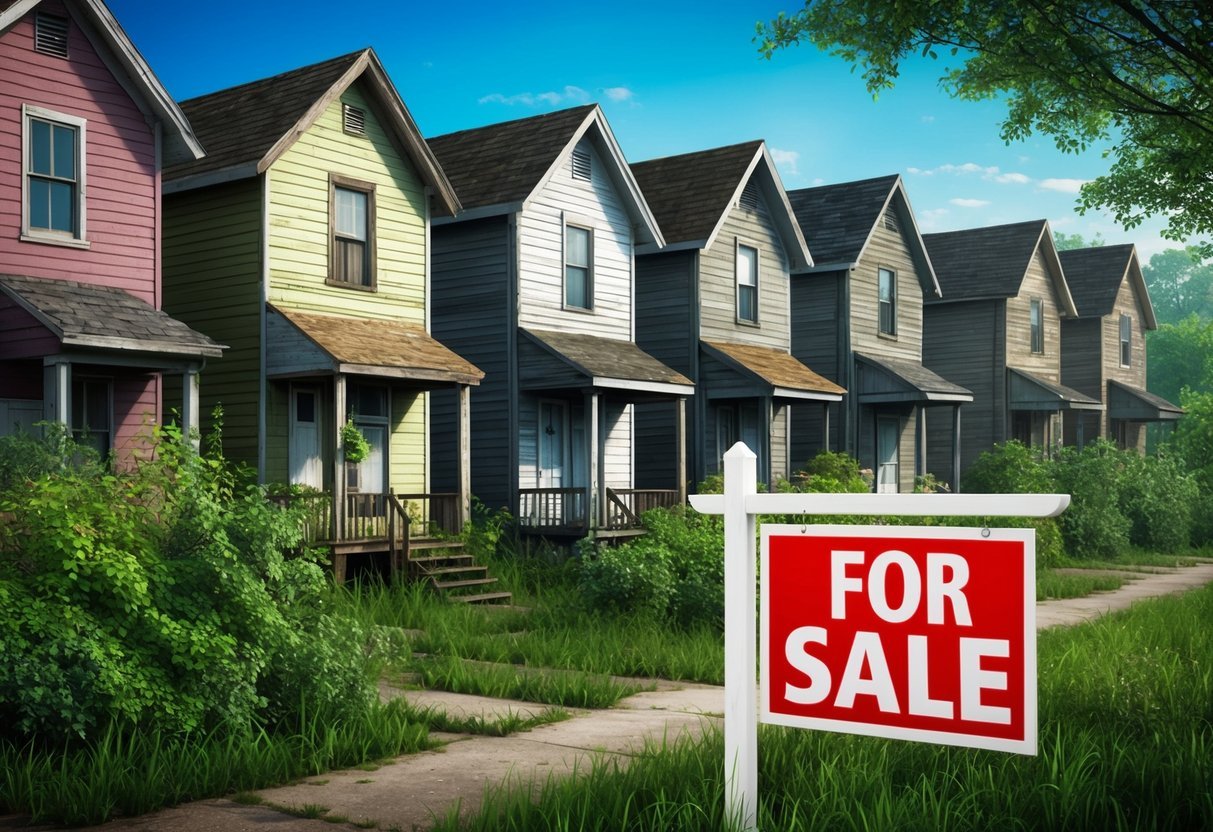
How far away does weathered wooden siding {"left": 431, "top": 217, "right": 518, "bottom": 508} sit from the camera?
24.5m

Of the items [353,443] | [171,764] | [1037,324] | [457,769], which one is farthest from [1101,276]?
[171,764]

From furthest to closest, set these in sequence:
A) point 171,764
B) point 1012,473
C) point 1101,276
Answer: point 1101,276, point 1012,473, point 171,764

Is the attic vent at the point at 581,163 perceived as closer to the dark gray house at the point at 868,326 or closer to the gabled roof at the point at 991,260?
the dark gray house at the point at 868,326

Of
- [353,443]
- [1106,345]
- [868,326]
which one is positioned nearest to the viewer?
[353,443]

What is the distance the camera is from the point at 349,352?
1945 centimetres

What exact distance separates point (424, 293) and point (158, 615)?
607 inches

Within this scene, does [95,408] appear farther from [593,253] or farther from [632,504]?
[593,253]

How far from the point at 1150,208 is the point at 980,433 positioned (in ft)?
46.4

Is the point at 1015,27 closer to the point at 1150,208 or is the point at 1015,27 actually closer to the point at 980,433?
the point at 1150,208

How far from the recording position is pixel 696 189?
29.5m

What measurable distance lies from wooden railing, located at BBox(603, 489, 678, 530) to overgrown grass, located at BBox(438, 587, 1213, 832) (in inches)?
604

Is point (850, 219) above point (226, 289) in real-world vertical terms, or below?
above

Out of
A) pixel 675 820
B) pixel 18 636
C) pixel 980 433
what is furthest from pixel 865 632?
pixel 980 433

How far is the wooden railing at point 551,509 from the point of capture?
920 inches
